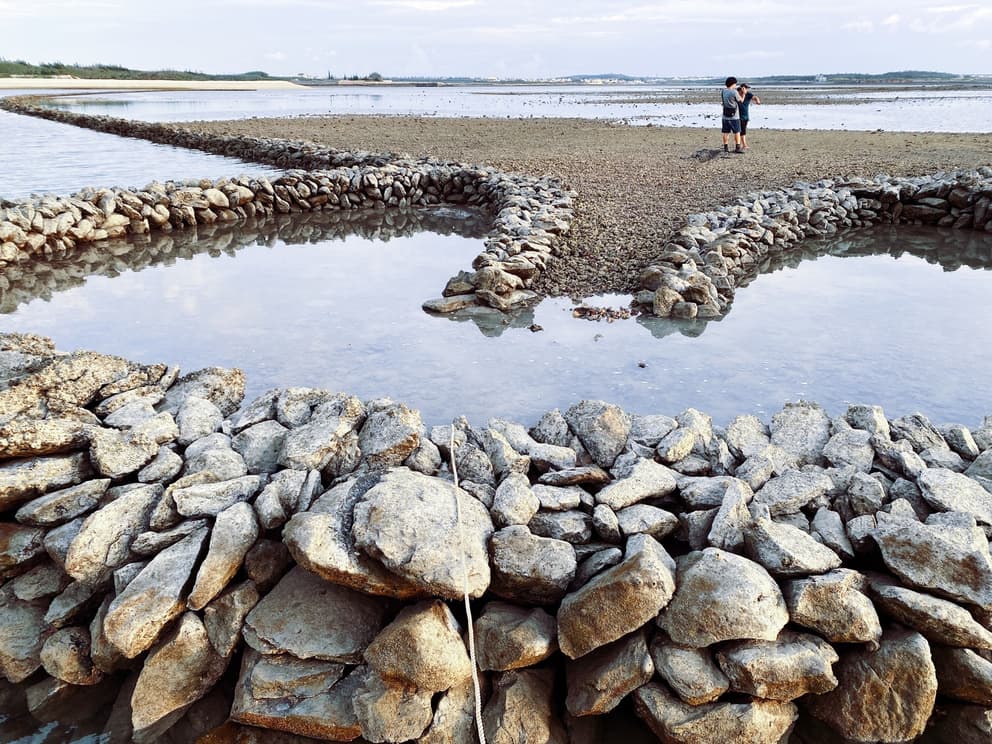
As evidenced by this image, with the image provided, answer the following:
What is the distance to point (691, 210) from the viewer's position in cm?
1084

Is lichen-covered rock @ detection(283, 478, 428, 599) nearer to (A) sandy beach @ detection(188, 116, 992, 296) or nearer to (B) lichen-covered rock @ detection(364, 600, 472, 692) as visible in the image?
(B) lichen-covered rock @ detection(364, 600, 472, 692)

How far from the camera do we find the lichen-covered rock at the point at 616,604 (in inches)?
106

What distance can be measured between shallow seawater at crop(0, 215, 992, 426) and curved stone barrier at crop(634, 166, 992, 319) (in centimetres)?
29

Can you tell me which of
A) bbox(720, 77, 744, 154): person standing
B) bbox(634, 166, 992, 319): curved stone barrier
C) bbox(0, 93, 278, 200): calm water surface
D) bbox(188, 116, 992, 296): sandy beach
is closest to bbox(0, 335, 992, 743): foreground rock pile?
bbox(634, 166, 992, 319): curved stone barrier

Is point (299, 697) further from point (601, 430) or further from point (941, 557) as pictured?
point (941, 557)

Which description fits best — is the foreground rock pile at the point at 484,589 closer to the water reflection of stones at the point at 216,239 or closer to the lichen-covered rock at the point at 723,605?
the lichen-covered rock at the point at 723,605

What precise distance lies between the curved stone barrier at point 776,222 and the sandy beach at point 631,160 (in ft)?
1.63

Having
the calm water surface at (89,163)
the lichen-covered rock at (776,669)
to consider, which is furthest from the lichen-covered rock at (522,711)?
the calm water surface at (89,163)

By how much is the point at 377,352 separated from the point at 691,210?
21.9 feet

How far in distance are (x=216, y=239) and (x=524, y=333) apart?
6.05 metres

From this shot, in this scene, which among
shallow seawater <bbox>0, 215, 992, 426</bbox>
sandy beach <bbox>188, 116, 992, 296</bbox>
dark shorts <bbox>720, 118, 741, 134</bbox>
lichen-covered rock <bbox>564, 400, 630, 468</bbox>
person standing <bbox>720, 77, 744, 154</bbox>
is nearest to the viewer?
lichen-covered rock <bbox>564, 400, 630, 468</bbox>

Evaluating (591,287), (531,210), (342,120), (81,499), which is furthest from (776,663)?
(342,120)

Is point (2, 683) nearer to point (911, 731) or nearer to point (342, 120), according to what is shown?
point (911, 731)

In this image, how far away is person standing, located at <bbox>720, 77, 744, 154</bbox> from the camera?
15.8m
